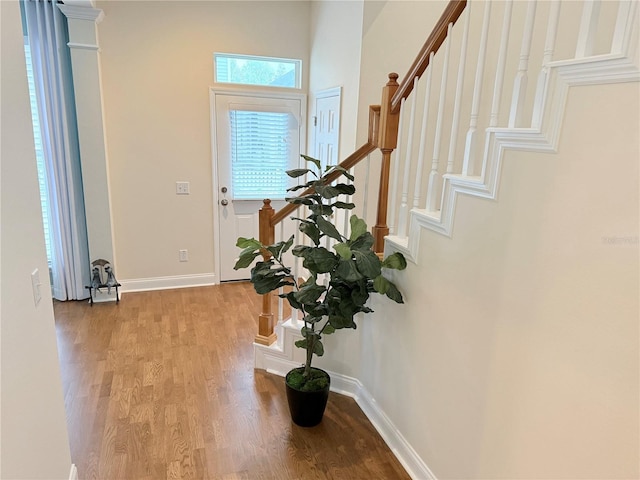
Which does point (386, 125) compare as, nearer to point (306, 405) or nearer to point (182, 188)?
point (306, 405)

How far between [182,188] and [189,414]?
2499 millimetres

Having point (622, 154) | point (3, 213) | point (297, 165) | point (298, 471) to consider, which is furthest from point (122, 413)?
point (297, 165)

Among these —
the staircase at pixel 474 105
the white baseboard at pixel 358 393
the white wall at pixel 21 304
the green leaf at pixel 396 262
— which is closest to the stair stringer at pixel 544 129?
the staircase at pixel 474 105

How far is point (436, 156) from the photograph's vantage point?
1743 millimetres

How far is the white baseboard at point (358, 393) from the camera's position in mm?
1992

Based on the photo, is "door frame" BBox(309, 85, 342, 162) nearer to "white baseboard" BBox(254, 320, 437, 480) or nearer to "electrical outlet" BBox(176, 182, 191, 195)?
"electrical outlet" BBox(176, 182, 191, 195)

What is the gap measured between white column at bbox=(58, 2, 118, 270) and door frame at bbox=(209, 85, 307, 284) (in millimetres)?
1003

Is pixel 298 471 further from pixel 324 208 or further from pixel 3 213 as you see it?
pixel 3 213

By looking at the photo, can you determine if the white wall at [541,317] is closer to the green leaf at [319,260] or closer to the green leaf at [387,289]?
the green leaf at [387,289]

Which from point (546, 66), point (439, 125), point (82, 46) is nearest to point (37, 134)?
point (82, 46)

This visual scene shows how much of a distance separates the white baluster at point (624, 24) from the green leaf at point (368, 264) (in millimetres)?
1169

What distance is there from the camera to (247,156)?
4375 millimetres

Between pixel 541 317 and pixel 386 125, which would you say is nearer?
pixel 541 317

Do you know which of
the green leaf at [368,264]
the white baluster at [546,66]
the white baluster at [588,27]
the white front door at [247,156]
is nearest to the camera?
the white baluster at [588,27]
